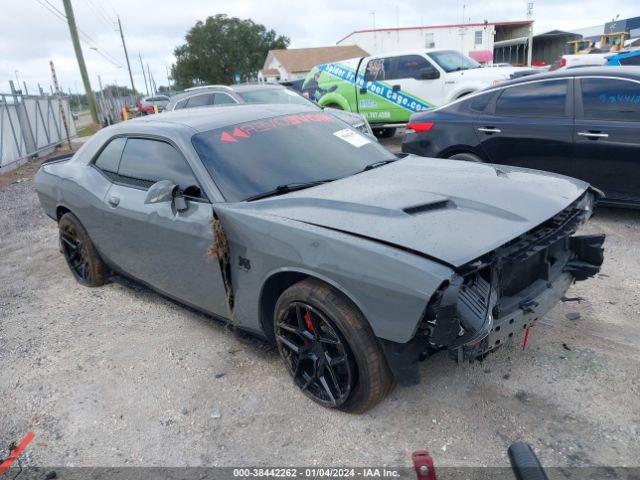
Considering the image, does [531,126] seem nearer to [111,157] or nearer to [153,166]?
[153,166]

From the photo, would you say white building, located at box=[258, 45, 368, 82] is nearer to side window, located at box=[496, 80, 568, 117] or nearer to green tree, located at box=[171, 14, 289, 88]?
green tree, located at box=[171, 14, 289, 88]

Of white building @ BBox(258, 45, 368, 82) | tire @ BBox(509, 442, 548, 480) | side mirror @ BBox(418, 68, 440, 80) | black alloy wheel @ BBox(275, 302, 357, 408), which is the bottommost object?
black alloy wheel @ BBox(275, 302, 357, 408)

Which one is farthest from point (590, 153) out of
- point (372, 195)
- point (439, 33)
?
point (439, 33)

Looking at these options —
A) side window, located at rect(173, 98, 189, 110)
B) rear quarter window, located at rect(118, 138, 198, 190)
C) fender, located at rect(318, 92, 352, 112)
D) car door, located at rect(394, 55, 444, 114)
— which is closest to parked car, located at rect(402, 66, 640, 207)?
rear quarter window, located at rect(118, 138, 198, 190)

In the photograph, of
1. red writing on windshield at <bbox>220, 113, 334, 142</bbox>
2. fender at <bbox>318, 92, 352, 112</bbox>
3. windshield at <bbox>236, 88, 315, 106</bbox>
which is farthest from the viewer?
fender at <bbox>318, 92, 352, 112</bbox>

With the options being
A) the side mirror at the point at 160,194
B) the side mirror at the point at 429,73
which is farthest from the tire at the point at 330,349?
the side mirror at the point at 429,73

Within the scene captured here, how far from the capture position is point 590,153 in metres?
5.14

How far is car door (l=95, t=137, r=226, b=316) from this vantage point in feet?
10.7

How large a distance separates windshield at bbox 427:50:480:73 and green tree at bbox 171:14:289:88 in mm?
55189

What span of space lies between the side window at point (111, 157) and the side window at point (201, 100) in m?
6.53

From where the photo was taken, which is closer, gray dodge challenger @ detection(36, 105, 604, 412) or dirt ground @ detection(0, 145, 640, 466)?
gray dodge challenger @ detection(36, 105, 604, 412)

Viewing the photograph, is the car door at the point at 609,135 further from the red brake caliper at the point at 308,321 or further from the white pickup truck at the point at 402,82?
the white pickup truck at the point at 402,82

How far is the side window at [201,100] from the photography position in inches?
420

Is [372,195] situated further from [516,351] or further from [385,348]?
[516,351]
